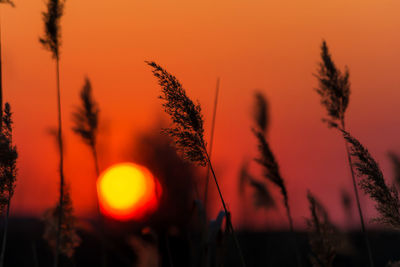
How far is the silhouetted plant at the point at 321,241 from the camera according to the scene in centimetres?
303

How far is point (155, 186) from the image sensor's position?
3264 mm

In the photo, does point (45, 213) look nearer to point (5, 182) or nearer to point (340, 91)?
point (5, 182)

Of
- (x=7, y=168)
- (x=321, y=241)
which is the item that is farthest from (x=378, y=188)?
(x=7, y=168)

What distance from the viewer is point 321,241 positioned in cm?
304

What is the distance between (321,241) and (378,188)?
0.67 meters

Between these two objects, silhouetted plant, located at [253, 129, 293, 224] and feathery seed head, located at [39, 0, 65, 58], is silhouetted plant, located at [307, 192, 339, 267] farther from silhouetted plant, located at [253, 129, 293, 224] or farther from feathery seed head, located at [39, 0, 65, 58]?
feathery seed head, located at [39, 0, 65, 58]

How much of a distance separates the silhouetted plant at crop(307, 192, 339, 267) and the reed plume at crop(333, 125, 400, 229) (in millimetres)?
573

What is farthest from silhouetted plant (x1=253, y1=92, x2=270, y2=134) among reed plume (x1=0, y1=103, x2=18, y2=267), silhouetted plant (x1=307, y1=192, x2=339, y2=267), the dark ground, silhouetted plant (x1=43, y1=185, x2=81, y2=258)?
reed plume (x1=0, y1=103, x2=18, y2=267)

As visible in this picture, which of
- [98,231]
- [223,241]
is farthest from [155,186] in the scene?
[98,231]

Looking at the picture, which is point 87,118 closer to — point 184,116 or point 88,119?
point 88,119

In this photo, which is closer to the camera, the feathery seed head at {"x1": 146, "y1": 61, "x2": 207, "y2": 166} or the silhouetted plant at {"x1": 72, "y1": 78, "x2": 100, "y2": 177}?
the feathery seed head at {"x1": 146, "y1": 61, "x2": 207, "y2": 166}

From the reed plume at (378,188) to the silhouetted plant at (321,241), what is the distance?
1.88 ft

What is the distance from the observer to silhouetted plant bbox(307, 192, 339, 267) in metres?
3.03

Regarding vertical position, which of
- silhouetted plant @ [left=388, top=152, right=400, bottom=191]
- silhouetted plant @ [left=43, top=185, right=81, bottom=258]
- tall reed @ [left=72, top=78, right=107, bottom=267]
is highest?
tall reed @ [left=72, top=78, right=107, bottom=267]
